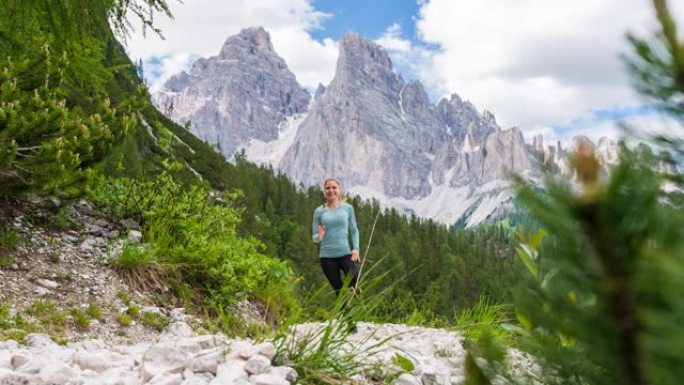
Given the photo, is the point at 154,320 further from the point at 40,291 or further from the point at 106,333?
the point at 40,291

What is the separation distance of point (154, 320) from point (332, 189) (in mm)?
2646

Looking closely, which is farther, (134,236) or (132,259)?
(134,236)

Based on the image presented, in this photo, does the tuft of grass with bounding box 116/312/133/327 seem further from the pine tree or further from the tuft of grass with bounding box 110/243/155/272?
the pine tree

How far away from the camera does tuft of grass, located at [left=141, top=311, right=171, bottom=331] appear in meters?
7.35

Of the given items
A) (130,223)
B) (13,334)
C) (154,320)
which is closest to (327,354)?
(13,334)

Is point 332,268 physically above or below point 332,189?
below

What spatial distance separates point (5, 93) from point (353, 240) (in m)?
4.37

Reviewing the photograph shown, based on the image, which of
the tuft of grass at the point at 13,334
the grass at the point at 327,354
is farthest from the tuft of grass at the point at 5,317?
the grass at the point at 327,354

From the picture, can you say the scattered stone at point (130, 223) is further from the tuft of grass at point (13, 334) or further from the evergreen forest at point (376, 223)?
the tuft of grass at point (13, 334)

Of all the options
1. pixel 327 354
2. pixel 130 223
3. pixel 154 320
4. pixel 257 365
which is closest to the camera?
pixel 257 365

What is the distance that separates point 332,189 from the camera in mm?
7820

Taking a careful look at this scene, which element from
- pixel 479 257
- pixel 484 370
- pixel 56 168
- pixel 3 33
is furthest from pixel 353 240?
pixel 479 257

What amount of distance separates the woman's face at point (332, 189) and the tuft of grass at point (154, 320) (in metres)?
2.48

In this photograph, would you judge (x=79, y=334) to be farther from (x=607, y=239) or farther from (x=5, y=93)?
(x=607, y=239)
